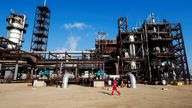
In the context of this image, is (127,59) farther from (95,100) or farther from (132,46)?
(95,100)

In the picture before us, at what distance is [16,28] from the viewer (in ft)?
166

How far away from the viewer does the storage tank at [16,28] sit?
49.7 m

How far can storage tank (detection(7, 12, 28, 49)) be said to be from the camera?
49.7 meters

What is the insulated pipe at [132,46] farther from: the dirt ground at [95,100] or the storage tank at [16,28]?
the storage tank at [16,28]

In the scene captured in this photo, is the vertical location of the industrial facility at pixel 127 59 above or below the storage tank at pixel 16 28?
below

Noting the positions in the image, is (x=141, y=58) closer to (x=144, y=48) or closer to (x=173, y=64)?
(x=144, y=48)

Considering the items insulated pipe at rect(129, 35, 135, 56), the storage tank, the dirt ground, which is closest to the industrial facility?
insulated pipe at rect(129, 35, 135, 56)

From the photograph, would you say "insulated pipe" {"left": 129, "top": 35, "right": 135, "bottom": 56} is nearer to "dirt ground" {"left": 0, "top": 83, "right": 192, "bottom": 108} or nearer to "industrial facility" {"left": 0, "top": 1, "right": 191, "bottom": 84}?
"industrial facility" {"left": 0, "top": 1, "right": 191, "bottom": 84}

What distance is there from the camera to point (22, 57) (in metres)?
34.6

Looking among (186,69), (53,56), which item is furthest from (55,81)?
(186,69)

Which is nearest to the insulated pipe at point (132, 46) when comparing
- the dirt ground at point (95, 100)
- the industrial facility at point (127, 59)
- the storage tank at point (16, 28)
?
the industrial facility at point (127, 59)

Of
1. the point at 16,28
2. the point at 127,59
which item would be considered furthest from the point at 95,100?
the point at 16,28

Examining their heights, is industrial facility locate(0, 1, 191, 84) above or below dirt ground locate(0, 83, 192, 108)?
above

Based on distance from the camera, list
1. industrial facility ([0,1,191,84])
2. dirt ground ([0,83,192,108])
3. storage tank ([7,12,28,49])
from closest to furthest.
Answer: dirt ground ([0,83,192,108])
industrial facility ([0,1,191,84])
storage tank ([7,12,28,49])
